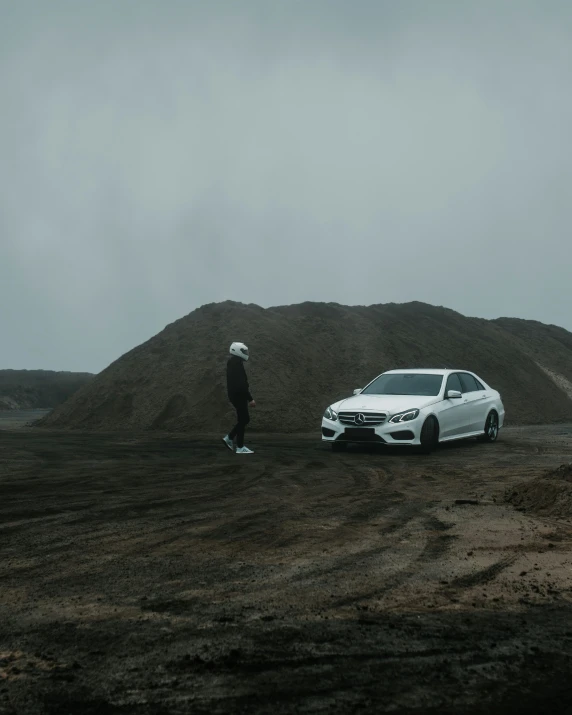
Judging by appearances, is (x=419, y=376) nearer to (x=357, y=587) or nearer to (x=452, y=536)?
(x=452, y=536)

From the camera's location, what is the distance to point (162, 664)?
3.68 m

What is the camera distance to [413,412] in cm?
1534

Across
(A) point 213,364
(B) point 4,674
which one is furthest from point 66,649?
(A) point 213,364

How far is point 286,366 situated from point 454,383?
14518 millimetres

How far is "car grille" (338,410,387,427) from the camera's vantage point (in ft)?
50.4

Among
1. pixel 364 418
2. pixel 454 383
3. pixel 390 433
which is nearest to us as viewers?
pixel 390 433

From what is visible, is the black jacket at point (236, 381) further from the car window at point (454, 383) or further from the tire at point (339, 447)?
the car window at point (454, 383)

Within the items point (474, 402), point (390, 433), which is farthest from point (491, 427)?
point (390, 433)

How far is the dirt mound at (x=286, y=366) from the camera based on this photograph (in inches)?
1130

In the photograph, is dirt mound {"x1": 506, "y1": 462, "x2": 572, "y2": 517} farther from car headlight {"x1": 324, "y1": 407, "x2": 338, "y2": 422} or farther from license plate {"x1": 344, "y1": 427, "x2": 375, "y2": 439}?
car headlight {"x1": 324, "y1": 407, "x2": 338, "y2": 422}

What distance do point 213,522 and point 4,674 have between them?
13.3 ft

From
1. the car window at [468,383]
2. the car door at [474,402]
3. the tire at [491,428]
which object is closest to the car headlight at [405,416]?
the car door at [474,402]

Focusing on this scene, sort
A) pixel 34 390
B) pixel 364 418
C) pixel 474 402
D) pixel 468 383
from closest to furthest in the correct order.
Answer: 1. pixel 364 418
2. pixel 474 402
3. pixel 468 383
4. pixel 34 390

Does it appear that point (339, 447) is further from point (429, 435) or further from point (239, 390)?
point (239, 390)
